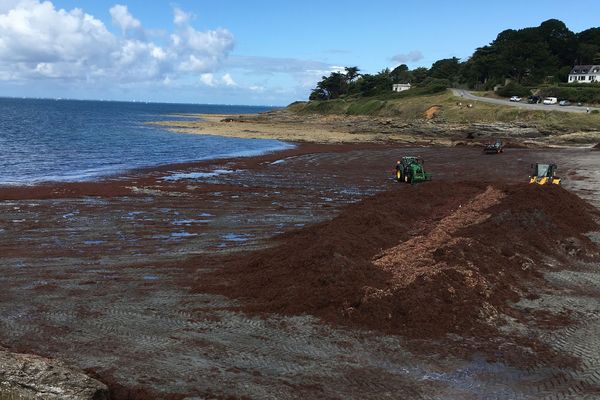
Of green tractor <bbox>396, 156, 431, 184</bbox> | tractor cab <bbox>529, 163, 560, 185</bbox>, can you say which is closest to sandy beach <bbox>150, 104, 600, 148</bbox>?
green tractor <bbox>396, 156, 431, 184</bbox>

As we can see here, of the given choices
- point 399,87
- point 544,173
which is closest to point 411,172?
point 544,173

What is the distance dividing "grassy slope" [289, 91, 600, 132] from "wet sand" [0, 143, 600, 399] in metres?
45.7

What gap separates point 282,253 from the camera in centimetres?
1412

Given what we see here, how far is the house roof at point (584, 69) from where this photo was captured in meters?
104

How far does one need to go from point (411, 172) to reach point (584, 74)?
300 feet

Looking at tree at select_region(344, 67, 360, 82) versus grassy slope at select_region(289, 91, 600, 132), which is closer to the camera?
grassy slope at select_region(289, 91, 600, 132)

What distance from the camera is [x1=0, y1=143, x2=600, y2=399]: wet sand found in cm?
821

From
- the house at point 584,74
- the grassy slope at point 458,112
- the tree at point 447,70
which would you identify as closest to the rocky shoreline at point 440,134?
the grassy slope at point 458,112

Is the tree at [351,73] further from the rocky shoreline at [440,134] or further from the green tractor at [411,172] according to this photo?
the green tractor at [411,172]

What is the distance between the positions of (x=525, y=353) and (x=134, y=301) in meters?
8.23

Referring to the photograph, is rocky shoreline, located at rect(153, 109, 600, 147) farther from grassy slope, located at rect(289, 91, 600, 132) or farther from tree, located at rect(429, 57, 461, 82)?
tree, located at rect(429, 57, 461, 82)

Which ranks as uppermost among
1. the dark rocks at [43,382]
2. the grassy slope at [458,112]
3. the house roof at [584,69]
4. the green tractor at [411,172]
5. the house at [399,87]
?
the house roof at [584,69]

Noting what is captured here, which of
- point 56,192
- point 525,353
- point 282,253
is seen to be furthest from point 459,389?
point 56,192

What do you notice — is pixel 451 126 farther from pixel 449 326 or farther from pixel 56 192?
pixel 449 326
